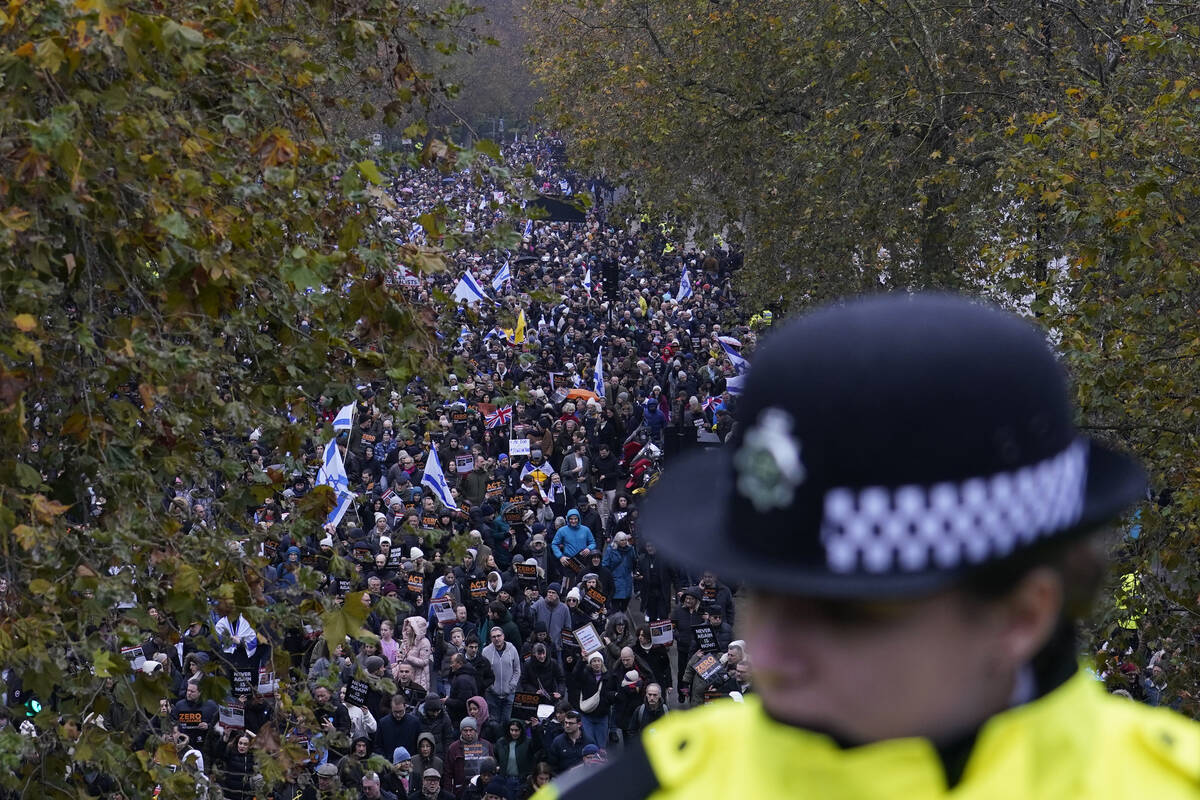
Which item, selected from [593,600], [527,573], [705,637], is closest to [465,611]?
[527,573]

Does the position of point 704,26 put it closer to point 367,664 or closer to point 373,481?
point 373,481

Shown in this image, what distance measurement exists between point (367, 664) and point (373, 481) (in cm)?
867

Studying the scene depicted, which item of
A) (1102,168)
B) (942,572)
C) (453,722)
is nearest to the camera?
(942,572)

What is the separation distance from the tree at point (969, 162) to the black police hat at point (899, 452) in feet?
22.7

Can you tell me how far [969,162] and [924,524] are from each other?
1678 centimetres

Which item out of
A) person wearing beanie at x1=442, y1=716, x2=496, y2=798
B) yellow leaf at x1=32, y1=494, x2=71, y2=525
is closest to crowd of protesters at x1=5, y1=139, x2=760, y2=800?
person wearing beanie at x1=442, y1=716, x2=496, y2=798

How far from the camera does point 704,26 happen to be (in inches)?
911

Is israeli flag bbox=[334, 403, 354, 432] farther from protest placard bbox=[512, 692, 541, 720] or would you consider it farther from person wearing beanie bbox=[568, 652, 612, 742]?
person wearing beanie bbox=[568, 652, 612, 742]

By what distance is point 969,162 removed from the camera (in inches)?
679

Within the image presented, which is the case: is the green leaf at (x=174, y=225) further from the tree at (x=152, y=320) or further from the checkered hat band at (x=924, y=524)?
the checkered hat band at (x=924, y=524)

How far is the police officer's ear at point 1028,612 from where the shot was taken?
1.31m

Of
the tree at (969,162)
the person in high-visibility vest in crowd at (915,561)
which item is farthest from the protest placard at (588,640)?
the person in high-visibility vest in crowd at (915,561)

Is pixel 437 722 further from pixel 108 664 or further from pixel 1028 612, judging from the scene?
pixel 1028 612


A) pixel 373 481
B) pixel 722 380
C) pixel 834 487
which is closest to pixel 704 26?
pixel 722 380
